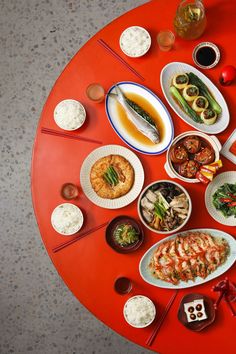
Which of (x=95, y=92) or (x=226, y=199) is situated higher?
(x=95, y=92)

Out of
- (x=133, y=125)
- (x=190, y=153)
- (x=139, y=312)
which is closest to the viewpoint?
(x=139, y=312)

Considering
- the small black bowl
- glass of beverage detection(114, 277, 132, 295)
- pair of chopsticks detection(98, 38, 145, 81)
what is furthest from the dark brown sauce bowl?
pair of chopsticks detection(98, 38, 145, 81)

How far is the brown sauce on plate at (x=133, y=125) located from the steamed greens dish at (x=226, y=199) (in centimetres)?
61

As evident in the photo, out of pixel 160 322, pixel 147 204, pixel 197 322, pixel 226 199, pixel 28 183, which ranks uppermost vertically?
pixel 28 183

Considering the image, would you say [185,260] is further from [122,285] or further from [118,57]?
[118,57]

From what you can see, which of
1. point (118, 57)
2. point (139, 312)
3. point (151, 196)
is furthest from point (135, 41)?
point (139, 312)

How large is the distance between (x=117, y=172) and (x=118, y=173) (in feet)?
0.04

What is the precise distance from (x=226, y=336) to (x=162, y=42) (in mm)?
2244

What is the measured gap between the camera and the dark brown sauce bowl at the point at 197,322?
2.94 meters

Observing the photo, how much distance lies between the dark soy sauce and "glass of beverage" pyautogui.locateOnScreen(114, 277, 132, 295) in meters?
1.76

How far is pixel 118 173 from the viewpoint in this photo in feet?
10.1

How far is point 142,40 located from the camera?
3.05m

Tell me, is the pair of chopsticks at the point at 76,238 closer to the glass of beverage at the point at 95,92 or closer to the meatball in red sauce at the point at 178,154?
the meatball in red sauce at the point at 178,154

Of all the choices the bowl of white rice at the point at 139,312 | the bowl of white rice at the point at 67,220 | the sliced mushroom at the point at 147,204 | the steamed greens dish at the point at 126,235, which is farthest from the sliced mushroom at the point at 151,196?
the bowl of white rice at the point at 139,312
